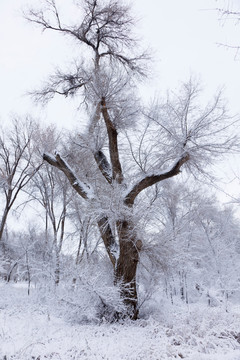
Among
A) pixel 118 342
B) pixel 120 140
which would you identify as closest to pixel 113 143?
pixel 120 140

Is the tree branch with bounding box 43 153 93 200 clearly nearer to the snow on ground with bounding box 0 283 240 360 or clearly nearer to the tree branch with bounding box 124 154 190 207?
the tree branch with bounding box 124 154 190 207

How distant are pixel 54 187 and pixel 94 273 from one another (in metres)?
9.82

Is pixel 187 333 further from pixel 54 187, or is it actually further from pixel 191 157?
pixel 54 187

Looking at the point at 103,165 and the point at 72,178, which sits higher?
the point at 103,165

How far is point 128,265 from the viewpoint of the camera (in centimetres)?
727

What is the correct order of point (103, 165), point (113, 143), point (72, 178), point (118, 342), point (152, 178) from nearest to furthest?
1. point (118, 342)
2. point (152, 178)
3. point (72, 178)
4. point (113, 143)
5. point (103, 165)

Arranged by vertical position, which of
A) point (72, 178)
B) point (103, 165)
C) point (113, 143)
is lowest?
point (72, 178)

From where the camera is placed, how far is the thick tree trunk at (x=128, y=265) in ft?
23.0

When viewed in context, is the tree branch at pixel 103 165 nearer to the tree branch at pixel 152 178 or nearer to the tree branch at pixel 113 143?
the tree branch at pixel 113 143

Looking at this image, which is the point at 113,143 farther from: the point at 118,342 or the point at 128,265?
the point at 118,342

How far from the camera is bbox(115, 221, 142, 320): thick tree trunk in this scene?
700cm

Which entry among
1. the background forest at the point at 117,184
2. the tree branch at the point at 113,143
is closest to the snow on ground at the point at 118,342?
the background forest at the point at 117,184

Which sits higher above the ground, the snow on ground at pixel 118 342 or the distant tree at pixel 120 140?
the distant tree at pixel 120 140

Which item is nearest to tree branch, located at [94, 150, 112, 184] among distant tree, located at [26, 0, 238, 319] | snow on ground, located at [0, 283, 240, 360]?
distant tree, located at [26, 0, 238, 319]
